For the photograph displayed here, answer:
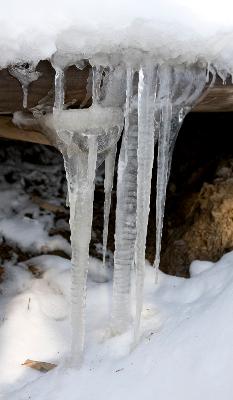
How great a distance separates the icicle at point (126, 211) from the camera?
2369 mm

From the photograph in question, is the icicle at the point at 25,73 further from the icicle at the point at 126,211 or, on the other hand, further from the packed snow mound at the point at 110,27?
the icicle at the point at 126,211

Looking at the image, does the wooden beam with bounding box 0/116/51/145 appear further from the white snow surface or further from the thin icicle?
Answer: the white snow surface

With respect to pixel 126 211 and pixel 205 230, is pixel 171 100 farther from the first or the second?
pixel 205 230

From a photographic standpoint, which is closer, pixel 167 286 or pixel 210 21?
pixel 210 21

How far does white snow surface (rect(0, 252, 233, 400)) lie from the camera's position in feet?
7.33

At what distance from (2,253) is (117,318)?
4.02ft

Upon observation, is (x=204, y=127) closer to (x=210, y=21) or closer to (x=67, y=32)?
(x=210, y=21)

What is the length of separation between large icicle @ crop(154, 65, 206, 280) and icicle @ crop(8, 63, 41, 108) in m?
0.51

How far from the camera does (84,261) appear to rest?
2.48 meters

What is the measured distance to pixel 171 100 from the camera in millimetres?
2396

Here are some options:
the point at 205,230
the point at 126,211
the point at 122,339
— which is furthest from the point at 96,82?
the point at 205,230

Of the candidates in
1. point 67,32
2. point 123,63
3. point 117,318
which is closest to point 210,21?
point 123,63

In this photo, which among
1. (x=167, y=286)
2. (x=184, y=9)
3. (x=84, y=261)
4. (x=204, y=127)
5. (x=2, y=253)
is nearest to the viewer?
(x=184, y=9)

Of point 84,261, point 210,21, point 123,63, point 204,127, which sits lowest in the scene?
point 84,261
